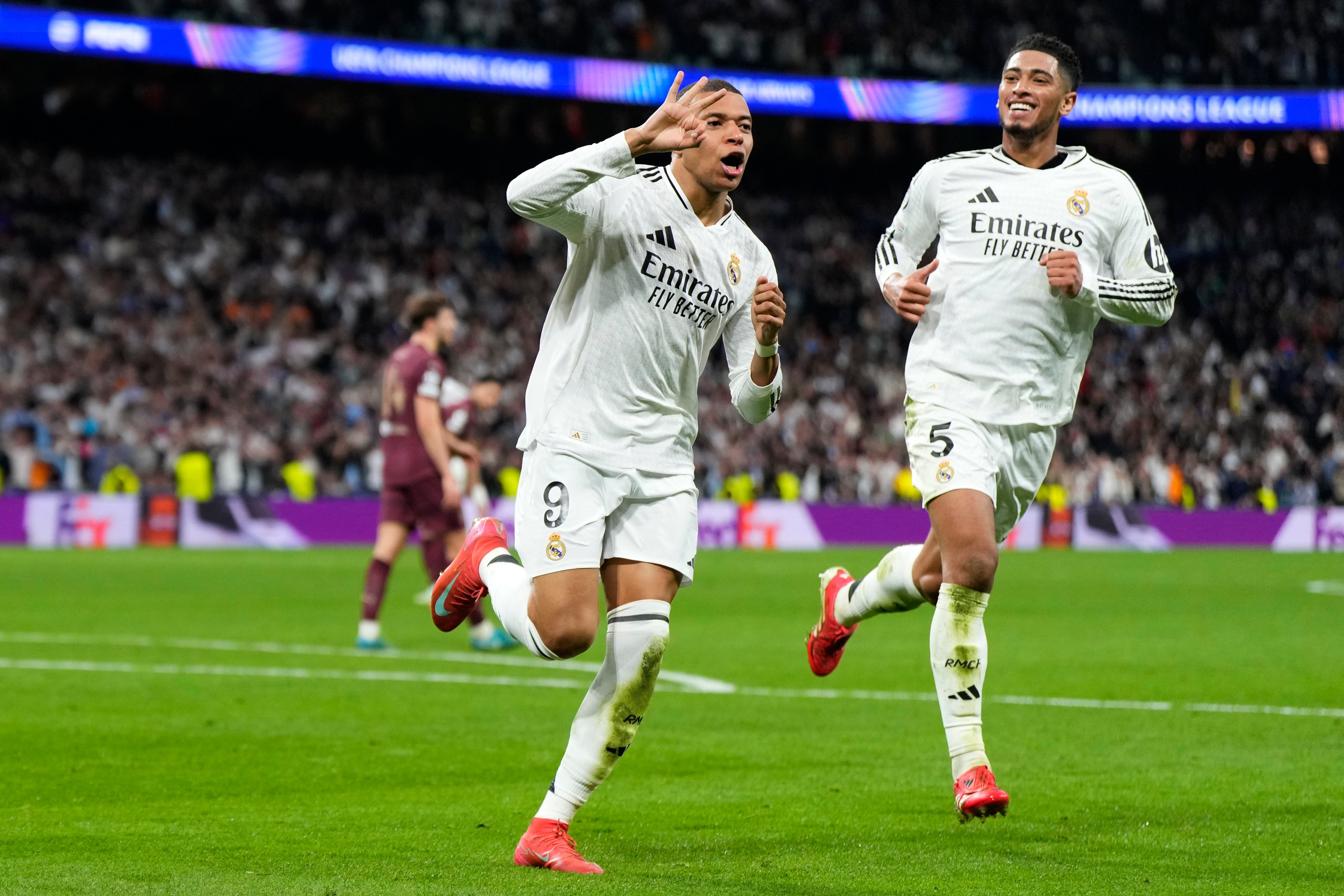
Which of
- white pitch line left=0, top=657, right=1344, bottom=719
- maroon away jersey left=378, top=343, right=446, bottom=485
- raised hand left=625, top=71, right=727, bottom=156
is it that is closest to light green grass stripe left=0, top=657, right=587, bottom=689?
white pitch line left=0, top=657, right=1344, bottom=719

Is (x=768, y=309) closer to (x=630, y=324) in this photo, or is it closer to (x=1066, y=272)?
(x=630, y=324)

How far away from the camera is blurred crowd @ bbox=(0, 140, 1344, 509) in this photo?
2688 centimetres

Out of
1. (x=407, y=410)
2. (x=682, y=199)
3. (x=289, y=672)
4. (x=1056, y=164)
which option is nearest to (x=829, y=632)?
(x=1056, y=164)

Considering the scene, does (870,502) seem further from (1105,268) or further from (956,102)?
(1105,268)

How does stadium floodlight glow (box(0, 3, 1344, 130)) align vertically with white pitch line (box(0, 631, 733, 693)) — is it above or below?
above

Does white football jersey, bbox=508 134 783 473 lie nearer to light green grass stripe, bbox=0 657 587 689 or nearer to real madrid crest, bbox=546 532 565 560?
real madrid crest, bbox=546 532 565 560

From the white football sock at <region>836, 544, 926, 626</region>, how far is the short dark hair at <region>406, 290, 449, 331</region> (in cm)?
483

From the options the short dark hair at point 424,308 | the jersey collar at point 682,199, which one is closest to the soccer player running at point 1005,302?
the jersey collar at point 682,199

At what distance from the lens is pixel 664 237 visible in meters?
5.28

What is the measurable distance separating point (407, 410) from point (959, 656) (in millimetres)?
6363

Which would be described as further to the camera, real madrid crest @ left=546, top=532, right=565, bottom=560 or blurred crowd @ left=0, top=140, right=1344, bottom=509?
blurred crowd @ left=0, top=140, right=1344, bottom=509

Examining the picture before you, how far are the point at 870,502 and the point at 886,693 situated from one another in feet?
66.4

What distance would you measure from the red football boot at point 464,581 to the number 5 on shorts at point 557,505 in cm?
56

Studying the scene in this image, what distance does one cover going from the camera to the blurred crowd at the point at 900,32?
3184cm
